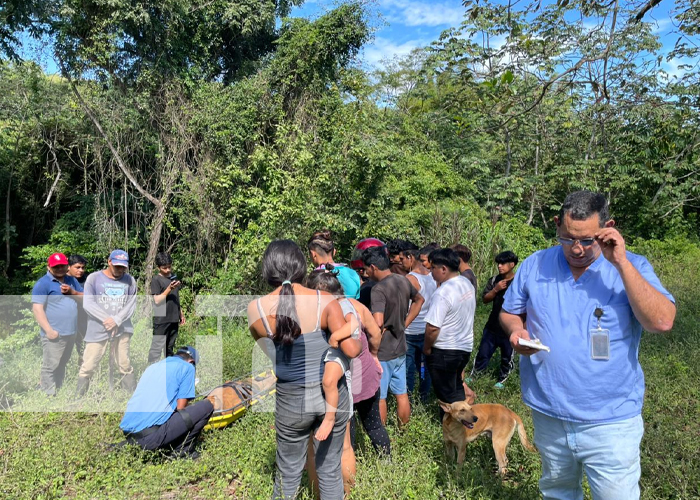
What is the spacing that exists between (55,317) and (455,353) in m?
4.19

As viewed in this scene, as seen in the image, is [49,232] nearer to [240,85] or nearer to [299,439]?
[240,85]

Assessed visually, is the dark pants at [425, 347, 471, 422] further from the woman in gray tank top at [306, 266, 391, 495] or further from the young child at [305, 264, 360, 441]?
the young child at [305, 264, 360, 441]

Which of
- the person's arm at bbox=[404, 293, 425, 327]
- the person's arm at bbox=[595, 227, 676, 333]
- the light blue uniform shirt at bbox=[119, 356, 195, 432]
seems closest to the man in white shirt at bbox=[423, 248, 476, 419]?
the person's arm at bbox=[404, 293, 425, 327]

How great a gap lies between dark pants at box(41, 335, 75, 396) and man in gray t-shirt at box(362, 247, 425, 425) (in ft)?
11.5

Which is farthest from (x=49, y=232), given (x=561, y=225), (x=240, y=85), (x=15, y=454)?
(x=561, y=225)

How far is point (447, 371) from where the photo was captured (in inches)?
146

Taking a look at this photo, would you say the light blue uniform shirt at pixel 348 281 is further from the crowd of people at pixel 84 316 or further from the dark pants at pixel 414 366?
the crowd of people at pixel 84 316

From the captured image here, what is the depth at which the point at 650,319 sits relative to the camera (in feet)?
6.17

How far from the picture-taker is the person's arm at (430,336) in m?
3.59

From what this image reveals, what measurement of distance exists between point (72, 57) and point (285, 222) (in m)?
4.58

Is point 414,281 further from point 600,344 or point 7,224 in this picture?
point 7,224

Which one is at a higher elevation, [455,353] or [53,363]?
[455,353]

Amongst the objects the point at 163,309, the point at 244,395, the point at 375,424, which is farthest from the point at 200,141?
the point at 375,424

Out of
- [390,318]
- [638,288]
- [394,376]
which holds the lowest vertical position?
[394,376]
